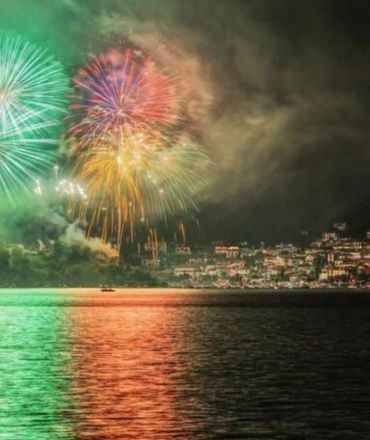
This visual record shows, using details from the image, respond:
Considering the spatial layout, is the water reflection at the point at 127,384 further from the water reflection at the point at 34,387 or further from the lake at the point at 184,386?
the water reflection at the point at 34,387

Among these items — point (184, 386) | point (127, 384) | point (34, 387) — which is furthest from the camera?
point (127, 384)

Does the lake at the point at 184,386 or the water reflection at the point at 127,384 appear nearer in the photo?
the lake at the point at 184,386

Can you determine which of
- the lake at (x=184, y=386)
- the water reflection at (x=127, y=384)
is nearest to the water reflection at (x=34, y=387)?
the lake at (x=184, y=386)

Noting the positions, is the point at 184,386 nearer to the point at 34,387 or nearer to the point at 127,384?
the point at 127,384

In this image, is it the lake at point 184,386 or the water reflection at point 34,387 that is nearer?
the lake at point 184,386

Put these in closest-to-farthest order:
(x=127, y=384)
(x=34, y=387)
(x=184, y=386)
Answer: (x=34, y=387) < (x=184, y=386) < (x=127, y=384)

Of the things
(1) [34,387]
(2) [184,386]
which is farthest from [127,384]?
(1) [34,387]

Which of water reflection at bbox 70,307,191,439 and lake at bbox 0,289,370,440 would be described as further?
water reflection at bbox 70,307,191,439

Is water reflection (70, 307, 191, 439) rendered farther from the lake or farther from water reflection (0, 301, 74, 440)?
water reflection (0, 301, 74, 440)

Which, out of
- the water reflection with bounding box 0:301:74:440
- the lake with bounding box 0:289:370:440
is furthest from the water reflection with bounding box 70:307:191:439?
the water reflection with bounding box 0:301:74:440

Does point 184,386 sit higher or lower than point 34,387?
lower

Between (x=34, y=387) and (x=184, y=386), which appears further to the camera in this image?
(x=184, y=386)

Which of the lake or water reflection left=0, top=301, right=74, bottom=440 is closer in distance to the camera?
the lake
